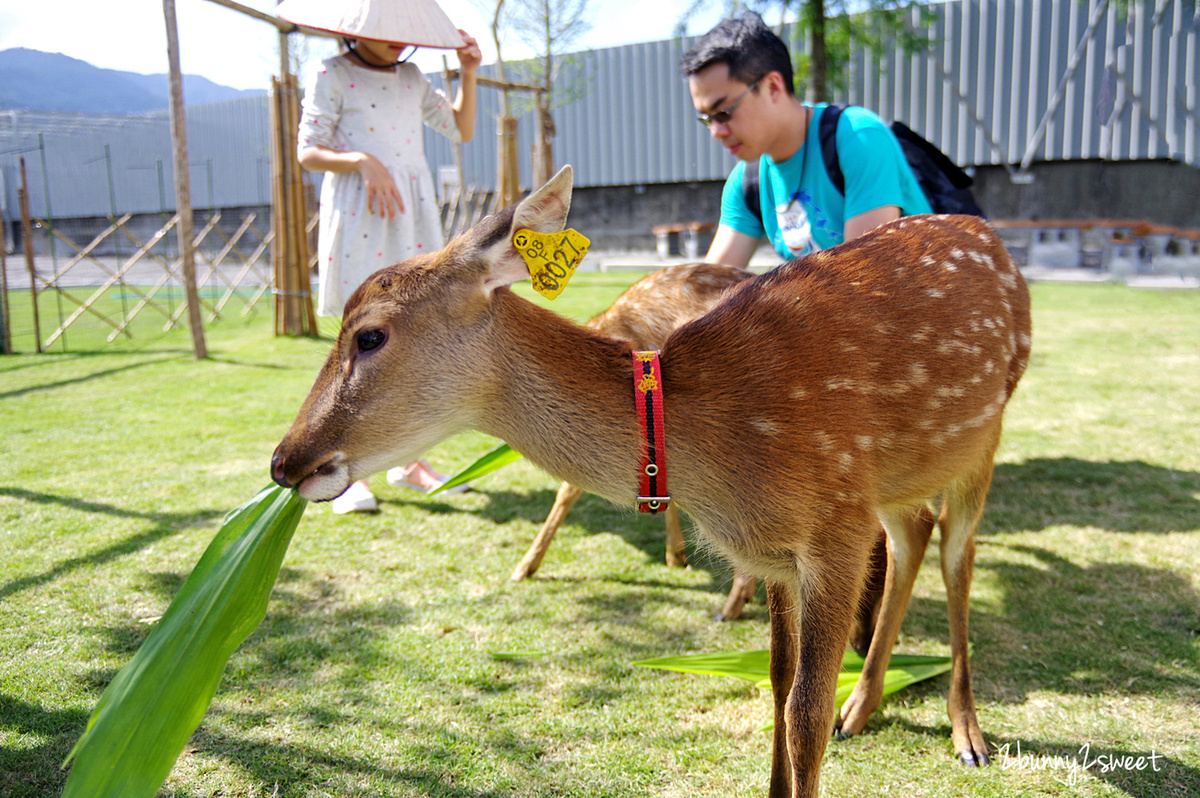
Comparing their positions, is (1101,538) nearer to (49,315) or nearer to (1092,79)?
(49,315)

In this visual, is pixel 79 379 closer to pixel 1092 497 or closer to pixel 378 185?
pixel 378 185

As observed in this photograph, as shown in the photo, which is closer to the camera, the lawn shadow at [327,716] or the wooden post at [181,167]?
the lawn shadow at [327,716]

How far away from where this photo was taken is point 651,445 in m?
1.90

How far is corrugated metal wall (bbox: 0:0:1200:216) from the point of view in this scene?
16219mm

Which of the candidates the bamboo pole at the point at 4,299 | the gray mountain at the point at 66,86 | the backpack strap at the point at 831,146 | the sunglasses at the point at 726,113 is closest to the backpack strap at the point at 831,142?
the backpack strap at the point at 831,146

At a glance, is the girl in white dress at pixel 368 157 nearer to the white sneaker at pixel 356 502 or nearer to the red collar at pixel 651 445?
the white sneaker at pixel 356 502

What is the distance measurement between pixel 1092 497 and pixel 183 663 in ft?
14.0

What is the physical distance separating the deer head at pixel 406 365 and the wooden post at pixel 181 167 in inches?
266

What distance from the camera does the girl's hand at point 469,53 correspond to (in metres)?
3.76

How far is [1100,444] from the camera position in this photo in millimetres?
5059

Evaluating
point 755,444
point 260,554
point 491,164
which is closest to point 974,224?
point 755,444

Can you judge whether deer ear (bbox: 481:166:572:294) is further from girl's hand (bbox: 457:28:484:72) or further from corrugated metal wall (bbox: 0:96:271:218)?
corrugated metal wall (bbox: 0:96:271:218)

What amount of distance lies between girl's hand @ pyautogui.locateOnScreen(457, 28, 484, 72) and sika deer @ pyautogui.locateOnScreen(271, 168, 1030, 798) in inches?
83.6

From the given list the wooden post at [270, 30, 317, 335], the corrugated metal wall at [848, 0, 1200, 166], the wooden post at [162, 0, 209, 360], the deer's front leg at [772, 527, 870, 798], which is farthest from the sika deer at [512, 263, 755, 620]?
the corrugated metal wall at [848, 0, 1200, 166]
